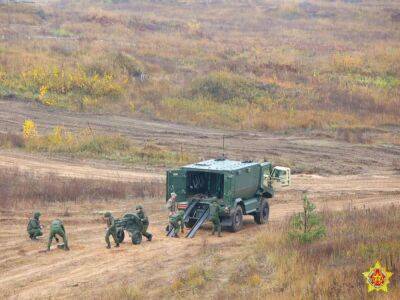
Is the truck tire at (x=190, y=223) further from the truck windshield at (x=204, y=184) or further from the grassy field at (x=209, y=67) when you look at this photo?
the grassy field at (x=209, y=67)

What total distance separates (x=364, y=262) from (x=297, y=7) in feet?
Result: 217

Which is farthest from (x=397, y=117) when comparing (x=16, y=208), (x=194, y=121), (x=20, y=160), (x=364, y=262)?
(x=364, y=262)

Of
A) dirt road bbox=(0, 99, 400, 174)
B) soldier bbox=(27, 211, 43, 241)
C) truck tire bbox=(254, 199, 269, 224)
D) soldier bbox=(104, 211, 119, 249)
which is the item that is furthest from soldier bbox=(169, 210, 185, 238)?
dirt road bbox=(0, 99, 400, 174)

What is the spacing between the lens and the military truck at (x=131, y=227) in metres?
19.6

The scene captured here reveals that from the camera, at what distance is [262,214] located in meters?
22.6

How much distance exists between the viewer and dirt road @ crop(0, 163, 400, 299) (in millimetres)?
16422

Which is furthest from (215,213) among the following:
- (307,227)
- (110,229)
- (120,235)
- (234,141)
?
(234,141)

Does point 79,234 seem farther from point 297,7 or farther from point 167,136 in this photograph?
point 297,7

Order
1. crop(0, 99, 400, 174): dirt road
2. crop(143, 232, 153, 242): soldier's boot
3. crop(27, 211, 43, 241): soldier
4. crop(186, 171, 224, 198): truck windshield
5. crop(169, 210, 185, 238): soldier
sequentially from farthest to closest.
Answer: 1. crop(0, 99, 400, 174): dirt road
2. crop(186, 171, 224, 198): truck windshield
3. crop(169, 210, 185, 238): soldier
4. crop(27, 211, 43, 241): soldier
5. crop(143, 232, 153, 242): soldier's boot

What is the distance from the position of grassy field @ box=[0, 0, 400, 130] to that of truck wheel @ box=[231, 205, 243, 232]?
18586 mm

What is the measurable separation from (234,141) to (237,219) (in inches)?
610

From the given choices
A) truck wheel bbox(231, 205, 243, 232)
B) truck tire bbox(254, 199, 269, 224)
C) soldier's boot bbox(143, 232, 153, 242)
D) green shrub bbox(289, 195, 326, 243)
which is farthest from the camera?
truck tire bbox(254, 199, 269, 224)

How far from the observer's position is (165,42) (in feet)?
186

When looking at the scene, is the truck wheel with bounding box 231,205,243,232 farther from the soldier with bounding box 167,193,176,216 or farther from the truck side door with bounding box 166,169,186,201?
the soldier with bounding box 167,193,176,216
